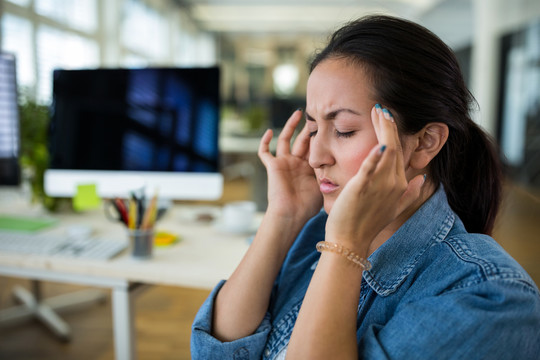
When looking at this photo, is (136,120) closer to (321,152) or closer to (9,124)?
(9,124)

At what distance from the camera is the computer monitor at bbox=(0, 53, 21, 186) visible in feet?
4.78

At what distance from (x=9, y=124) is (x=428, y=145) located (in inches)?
56.7

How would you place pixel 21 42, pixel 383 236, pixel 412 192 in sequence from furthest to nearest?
1. pixel 21 42
2. pixel 383 236
3. pixel 412 192

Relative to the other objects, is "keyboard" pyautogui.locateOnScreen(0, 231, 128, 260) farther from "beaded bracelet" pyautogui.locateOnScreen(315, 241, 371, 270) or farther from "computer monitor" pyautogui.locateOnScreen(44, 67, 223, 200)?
"beaded bracelet" pyautogui.locateOnScreen(315, 241, 371, 270)

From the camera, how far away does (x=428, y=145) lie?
2.39 feet

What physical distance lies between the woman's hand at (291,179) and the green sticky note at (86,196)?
71 centimetres

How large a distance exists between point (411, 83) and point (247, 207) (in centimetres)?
87

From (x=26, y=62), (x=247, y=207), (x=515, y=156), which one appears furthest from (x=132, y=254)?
(x=515, y=156)

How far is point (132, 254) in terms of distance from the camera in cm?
114

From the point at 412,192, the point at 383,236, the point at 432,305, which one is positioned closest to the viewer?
the point at 432,305

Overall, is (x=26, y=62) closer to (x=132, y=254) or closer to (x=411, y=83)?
(x=132, y=254)

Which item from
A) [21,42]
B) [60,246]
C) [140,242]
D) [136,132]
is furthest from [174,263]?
[21,42]

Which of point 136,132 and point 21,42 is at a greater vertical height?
point 21,42

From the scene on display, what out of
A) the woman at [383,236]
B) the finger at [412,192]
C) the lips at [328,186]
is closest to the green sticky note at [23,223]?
the woman at [383,236]
